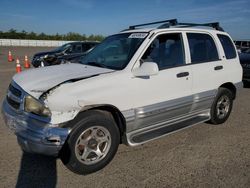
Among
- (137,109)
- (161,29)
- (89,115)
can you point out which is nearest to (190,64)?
(161,29)

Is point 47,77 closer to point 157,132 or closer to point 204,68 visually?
point 157,132

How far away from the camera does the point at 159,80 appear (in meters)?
3.64

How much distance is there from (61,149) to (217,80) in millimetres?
3281

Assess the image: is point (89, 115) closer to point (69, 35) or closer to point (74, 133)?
point (74, 133)

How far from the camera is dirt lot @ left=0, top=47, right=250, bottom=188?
2.99 metres

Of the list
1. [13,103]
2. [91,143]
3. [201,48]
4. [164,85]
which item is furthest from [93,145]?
[201,48]

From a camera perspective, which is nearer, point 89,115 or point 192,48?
point 89,115

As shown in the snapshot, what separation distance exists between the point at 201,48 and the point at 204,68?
416 millimetres

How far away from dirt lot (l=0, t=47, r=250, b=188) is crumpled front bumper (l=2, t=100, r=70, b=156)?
46 cm

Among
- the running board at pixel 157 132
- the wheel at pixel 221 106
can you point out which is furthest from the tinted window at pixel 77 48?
the running board at pixel 157 132

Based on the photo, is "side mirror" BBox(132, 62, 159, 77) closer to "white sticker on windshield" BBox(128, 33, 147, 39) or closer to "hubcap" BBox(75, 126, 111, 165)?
"white sticker on windshield" BBox(128, 33, 147, 39)

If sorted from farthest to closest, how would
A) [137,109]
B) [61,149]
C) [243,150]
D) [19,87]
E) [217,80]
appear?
[217,80], [243,150], [137,109], [19,87], [61,149]

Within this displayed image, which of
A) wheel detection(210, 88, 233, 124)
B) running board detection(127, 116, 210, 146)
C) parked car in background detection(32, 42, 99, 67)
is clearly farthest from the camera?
parked car in background detection(32, 42, 99, 67)

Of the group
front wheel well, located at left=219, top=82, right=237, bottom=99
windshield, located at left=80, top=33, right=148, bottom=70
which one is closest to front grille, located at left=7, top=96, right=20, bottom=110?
windshield, located at left=80, top=33, right=148, bottom=70
